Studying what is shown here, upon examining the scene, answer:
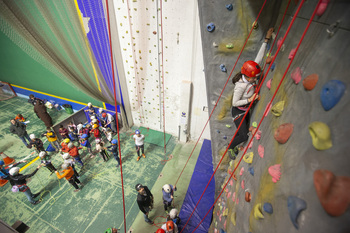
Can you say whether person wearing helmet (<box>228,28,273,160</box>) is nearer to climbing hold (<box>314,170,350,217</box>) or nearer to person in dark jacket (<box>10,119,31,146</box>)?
climbing hold (<box>314,170,350,217</box>)

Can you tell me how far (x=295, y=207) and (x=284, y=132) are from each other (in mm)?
417

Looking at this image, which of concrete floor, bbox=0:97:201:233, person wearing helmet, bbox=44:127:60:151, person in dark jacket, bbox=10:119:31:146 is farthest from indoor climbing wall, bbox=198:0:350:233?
person in dark jacket, bbox=10:119:31:146

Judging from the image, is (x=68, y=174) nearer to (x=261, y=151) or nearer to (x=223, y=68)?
(x=223, y=68)

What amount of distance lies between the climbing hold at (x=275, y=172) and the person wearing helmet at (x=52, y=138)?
5995 mm

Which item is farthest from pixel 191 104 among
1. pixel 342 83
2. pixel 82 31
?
pixel 342 83

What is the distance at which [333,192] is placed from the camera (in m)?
0.59

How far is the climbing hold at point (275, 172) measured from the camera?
0.99m

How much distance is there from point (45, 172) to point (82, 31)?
4.08 meters

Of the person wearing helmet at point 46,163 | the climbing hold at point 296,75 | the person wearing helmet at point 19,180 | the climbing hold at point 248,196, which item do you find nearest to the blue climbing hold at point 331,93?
the climbing hold at point 296,75

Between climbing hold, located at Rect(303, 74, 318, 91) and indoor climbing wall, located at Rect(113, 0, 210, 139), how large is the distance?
3.38m

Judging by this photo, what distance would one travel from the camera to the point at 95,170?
4.73m

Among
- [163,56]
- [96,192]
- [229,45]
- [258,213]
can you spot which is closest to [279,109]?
[258,213]

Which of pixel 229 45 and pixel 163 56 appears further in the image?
pixel 163 56

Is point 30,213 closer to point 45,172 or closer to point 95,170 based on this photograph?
point 45,172
